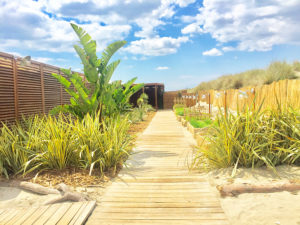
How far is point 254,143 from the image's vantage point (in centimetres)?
408

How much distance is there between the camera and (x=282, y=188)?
11.2 feet

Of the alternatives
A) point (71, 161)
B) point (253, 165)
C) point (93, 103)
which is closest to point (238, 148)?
point (253, 165)

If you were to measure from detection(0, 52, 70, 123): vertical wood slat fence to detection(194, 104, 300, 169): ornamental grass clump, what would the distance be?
5.08 meters

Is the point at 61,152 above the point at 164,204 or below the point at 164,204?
above

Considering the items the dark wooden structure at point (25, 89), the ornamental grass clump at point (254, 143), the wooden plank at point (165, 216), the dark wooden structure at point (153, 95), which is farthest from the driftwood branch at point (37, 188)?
the dark wooden structure at point (153, 95)

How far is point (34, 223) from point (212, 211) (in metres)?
2.08

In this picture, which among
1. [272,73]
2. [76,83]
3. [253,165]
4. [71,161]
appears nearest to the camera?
[253,165]

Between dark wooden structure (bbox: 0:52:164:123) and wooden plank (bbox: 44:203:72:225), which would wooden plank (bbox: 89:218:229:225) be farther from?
dark wooden structure (bbox: 0:52:164:123)

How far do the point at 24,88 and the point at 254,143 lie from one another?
613 cm

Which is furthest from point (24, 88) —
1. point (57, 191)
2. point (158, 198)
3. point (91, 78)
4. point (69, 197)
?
point (158, 198)

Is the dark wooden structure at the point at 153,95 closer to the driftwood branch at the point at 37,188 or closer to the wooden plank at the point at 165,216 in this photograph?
the driftwood branch at the point at 37,188

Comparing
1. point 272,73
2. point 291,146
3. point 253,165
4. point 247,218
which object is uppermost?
point 272,73

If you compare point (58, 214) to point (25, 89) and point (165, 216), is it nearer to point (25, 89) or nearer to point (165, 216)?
point (165, 216)

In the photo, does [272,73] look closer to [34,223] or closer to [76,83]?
[76,83]
